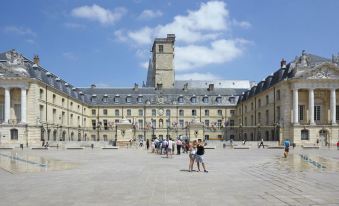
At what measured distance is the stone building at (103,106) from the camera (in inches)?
2250

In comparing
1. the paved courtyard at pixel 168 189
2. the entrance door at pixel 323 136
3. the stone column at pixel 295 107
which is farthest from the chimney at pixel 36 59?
the paved courtyard at pixel 168 189

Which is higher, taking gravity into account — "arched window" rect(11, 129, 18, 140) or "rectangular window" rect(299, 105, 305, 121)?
"rectangular window" rect(299, 105, 305, 121)

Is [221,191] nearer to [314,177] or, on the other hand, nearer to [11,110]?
[314,177]

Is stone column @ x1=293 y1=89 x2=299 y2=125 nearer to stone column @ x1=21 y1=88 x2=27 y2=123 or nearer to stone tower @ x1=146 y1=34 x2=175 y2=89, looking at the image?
stone column @ x1=21 y1=88 x2=27 y2=123

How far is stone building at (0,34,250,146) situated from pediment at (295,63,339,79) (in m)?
17.0

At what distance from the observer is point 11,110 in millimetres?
58344

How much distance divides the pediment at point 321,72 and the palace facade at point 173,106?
0.14 meters

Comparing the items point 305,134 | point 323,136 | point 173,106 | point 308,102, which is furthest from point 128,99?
point 323,136

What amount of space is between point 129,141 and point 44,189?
38.6 metres

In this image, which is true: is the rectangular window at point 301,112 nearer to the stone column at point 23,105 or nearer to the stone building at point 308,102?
the stone building at point 308,102

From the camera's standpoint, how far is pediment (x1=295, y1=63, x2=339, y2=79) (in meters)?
57.3

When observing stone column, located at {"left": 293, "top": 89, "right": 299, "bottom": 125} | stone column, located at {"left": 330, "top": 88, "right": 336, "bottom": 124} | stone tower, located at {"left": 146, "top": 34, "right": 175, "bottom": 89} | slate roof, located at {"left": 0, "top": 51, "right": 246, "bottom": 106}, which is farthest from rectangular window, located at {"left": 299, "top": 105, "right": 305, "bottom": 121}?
stone tower, located at {"left": 146, "top": 34, "right": 175, "bottom": 89}

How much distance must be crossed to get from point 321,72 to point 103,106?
4988cm

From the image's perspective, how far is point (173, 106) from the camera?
8975cm
